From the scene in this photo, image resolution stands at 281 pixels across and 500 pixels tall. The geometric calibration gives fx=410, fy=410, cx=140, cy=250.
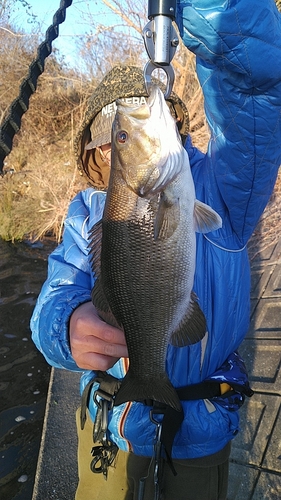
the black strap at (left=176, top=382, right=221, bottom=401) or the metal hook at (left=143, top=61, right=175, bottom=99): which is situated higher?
the metal hook at (left=143, top=61, right=175, bottom=99)

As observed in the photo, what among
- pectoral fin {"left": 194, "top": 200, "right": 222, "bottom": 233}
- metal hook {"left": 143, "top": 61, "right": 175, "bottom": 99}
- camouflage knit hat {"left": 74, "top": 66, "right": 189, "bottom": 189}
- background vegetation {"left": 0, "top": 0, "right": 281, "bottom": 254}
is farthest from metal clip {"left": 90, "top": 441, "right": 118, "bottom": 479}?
background vegetation {"left": 0, "top": 0, "right": 281, "bottom": 254}

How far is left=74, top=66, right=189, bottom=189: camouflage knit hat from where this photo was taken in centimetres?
226

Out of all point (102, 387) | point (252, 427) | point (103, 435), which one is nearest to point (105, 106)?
point (102, 387)

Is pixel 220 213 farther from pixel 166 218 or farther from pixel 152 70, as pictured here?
pixel 152 70

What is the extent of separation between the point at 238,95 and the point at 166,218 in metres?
0.54

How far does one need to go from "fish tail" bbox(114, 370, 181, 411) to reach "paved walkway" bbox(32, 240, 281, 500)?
155 cm

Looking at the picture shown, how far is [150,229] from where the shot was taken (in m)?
1.44

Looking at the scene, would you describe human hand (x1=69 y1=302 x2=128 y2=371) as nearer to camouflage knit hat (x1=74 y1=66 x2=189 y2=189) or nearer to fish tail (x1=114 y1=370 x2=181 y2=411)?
fish tail (x1=114 y1=370 x2=181 y2=411)

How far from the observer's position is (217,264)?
1.93 metres

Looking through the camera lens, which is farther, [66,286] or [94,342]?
[66,286]

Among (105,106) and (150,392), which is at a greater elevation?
(105,106)

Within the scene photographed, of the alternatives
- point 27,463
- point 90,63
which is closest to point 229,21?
point 27,463

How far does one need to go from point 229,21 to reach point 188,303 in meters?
0.96

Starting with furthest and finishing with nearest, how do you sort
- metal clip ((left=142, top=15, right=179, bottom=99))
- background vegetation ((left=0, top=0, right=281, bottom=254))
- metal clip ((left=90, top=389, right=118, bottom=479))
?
background vegetation ((left=0, top=0, right=281, bottom=254)) → metal clip ((left=90, top=389, right=118, bottom=479)) → metal clip ((left=142, top=15, right=179, bottom=99))
